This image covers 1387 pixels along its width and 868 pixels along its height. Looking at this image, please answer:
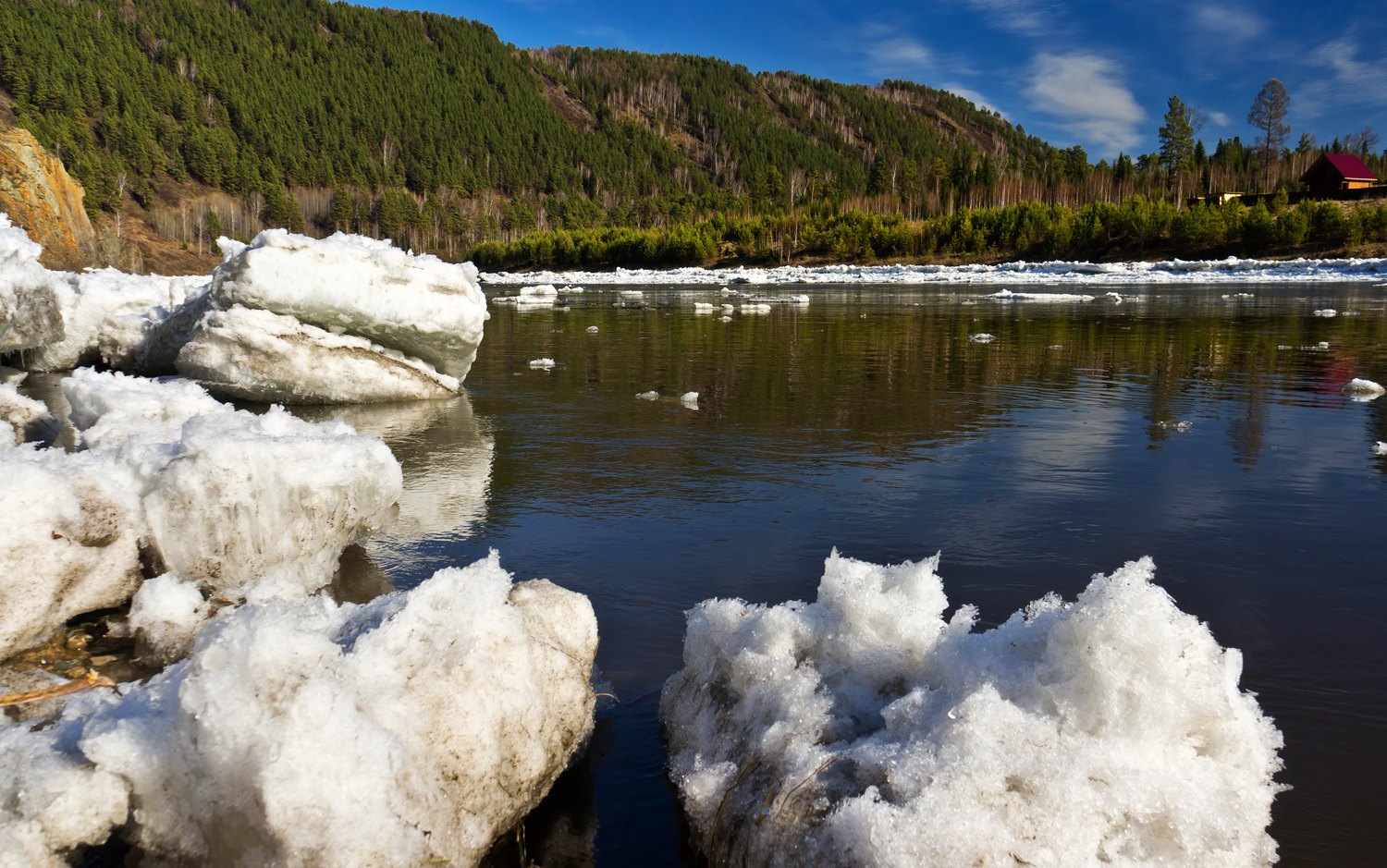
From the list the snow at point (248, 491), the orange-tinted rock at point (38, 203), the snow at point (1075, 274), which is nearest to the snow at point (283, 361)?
the snow at point (248, 491)

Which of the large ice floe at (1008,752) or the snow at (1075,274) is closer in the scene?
the large ice floe at (1008,752)

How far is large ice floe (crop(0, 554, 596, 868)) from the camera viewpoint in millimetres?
2555

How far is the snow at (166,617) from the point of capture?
175 inches

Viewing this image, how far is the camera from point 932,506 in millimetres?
7340

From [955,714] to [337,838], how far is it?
1841 millimetres

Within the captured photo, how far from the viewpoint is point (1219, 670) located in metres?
2.84

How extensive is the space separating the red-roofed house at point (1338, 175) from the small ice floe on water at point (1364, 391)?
8748 centimetres

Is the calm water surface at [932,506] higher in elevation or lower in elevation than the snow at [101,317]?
lower

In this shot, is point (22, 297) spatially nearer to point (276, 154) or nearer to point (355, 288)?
point (355, 288)

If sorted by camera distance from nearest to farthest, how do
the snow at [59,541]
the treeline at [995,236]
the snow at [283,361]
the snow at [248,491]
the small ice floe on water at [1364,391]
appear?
the snow at [59,541]
the snow at [248,491]
the snow at [283,361]
the small ice floe on water at [1364,391]
the treeline at [995,236]

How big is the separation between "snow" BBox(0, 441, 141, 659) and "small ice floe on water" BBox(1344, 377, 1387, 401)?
13.3m

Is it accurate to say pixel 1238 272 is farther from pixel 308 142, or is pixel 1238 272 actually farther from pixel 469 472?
pixel 308 142

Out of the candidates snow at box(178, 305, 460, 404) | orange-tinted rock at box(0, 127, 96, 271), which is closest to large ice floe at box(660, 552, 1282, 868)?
snow at box(178, 305, 460, 404)

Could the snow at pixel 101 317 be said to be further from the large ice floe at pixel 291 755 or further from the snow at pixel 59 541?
the large ice floe at pixel 291 755
